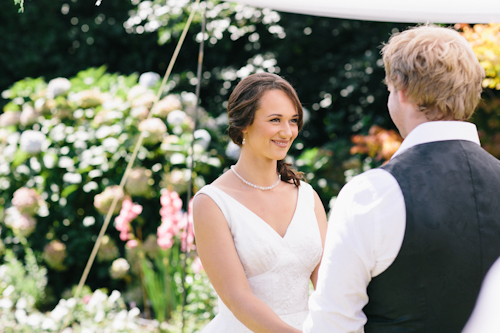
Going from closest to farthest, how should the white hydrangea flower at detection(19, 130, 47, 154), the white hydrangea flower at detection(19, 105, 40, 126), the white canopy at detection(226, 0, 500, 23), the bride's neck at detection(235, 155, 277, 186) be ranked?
the bride's neck at detection(235, 155, 277, 186)
the white canopy at detection(226, 0, 500, 23)
the white hydrangea flower at detection(19, 130, 47, 154)
the white hydrangea flower at detection(19, 105, 40, 126)

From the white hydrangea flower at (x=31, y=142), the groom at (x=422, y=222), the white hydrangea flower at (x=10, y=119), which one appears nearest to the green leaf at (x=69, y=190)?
the white hydrangea flower at (x=31, y=142)

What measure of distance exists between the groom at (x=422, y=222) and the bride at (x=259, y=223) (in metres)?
0.57

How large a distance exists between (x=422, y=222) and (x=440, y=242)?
6 cm

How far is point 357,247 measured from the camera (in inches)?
41.4

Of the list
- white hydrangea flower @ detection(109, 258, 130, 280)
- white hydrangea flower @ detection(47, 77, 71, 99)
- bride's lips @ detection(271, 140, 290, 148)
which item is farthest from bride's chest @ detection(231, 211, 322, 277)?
white hydrangea flower @ detection(47, 77, 71, 99)

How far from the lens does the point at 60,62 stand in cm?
606

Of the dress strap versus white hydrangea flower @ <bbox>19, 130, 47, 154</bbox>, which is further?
white hydrangea flower @ <bbox>19, 130, 47, 154</bbox>

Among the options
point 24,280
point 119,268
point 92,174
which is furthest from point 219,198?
point 24,280

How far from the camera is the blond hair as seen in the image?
109 centimetres

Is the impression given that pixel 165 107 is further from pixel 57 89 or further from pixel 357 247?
pixel 357 247

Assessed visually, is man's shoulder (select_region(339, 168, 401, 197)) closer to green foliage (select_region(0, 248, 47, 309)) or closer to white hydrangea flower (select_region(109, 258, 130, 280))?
white hydrangea flower (select_region(109, 258, 130, 280))

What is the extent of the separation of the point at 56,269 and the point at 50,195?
64 centimetres

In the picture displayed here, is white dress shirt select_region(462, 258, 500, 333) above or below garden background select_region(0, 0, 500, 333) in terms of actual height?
above

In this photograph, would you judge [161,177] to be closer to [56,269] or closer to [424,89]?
[56,269]
